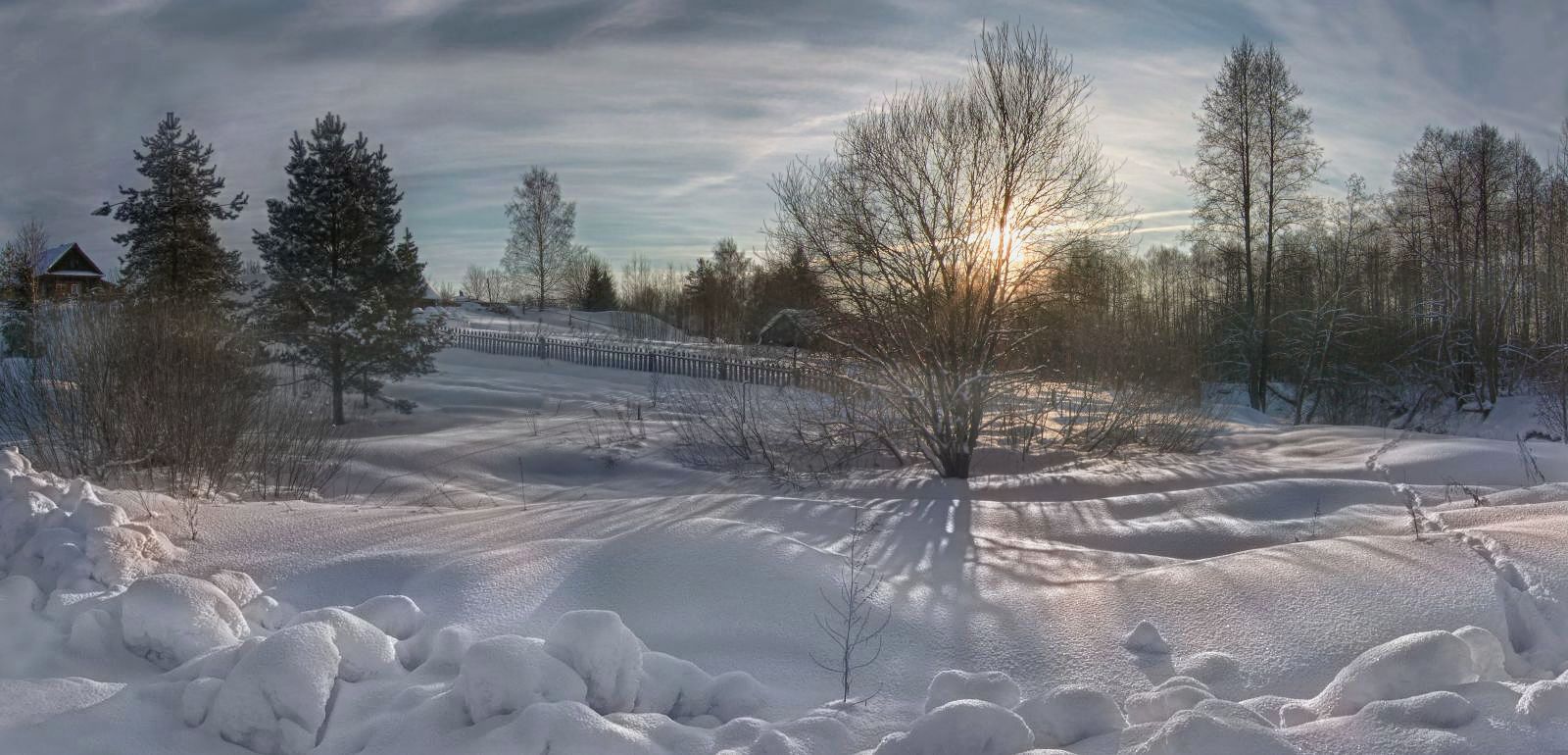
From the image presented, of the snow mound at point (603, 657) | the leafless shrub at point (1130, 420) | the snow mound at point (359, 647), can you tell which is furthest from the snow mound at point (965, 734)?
the leafless shrub at point (1130, 420)

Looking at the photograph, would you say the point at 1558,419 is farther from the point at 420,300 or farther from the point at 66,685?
the point at 420,300

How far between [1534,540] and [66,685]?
22.9ft

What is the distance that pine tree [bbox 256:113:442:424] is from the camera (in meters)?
22.3

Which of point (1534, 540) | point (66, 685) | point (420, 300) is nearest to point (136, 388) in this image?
point (66, 685)

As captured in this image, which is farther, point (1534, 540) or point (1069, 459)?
point (1069, 459)

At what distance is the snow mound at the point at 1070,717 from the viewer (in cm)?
316

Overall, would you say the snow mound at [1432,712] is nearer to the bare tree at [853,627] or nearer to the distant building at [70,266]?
the bare tree at [853,627]

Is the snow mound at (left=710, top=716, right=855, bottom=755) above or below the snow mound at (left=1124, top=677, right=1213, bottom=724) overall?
below

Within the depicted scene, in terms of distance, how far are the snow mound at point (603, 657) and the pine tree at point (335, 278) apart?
20804 millimetres

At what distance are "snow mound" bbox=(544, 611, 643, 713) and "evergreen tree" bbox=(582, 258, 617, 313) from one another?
6034cm

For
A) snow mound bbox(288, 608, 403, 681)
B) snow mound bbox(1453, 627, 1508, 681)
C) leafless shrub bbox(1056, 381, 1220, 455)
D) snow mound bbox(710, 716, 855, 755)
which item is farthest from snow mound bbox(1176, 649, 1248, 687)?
leafless shrub bbox(1056, 381, 1220, 455)

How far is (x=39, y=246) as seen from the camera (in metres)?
37.9

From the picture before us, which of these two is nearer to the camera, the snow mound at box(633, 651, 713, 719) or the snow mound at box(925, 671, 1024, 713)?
the snow mound at box(925, 671, 1024, 713)

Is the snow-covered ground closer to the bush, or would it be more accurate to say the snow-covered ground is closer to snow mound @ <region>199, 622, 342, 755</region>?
snow mound @ <region>199, 622, 342, 755</region>
